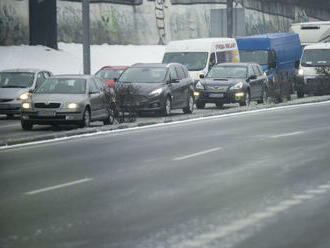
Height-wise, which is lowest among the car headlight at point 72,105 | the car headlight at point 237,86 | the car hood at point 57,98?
the car headlight at point 72,105

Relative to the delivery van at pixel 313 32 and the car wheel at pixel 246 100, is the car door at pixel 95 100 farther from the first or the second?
the delivery van at pixel 313 32

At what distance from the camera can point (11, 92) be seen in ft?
99.5

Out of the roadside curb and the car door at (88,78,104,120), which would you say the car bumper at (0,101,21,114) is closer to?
the car door at (88,78,104,120)

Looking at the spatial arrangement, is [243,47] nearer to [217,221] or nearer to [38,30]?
[38,30]

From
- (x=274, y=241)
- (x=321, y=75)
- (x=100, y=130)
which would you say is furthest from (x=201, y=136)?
(x=321, y=75)

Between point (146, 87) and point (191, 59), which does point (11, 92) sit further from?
point (191, 59)

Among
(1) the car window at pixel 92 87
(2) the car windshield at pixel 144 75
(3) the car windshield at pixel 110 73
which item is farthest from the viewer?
(3) the car windshield at pixel 110 73

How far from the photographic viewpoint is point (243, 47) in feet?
146

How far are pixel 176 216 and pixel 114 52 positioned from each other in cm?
5135

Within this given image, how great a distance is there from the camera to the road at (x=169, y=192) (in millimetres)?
9562

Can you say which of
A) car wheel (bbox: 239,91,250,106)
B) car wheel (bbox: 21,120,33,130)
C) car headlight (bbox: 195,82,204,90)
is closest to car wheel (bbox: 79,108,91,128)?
car wheel (bbox: 21,120,33,130)

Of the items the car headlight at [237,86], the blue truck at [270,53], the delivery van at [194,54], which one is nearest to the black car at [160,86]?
the car headlight at [237,86]

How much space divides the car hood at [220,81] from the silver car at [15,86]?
573 cm

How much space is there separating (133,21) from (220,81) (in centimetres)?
3026
